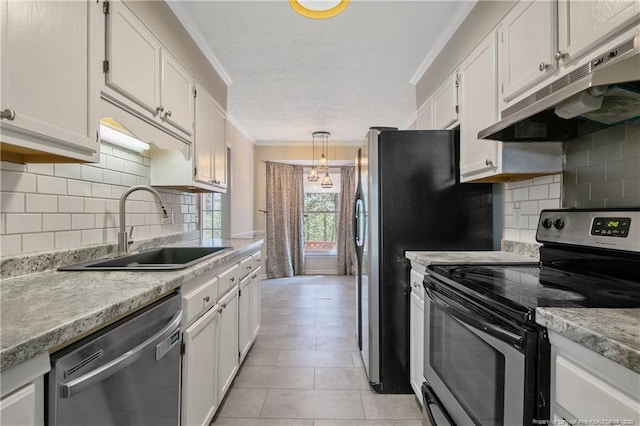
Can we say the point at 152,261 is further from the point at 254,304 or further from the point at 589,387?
the point at 589,387

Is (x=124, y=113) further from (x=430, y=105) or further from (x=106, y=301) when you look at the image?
(x=430, y=105)

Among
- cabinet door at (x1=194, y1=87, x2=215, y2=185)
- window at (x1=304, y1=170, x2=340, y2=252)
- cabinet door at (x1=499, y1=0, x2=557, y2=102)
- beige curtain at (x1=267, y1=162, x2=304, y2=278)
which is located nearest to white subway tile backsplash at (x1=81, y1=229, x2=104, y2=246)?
cabinet door at (x1=194, y1=87, x2=215, y2=185)

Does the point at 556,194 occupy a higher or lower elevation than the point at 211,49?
lower

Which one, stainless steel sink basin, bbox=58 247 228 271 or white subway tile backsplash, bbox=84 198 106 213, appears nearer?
stainless steel sink basin, bbox=58 247 228 271

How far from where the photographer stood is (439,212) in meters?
2.11

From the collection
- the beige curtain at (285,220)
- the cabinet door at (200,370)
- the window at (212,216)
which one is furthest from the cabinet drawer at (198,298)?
the beige curtain at (285,220)

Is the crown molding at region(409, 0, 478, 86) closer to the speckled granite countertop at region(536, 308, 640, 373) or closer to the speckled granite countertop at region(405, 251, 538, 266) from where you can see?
the speckled granite countertop at region(405, 251, 538, 266)

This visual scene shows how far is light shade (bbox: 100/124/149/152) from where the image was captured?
175 centimetres

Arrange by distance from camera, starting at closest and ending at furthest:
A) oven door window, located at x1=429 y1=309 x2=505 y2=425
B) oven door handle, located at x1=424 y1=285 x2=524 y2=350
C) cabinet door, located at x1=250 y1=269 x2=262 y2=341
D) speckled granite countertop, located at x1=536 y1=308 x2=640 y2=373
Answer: speckled granite countertop, located at x1=536 y1=308 x2=640 y2=373, oven door handle, located at x1=424 y1=285 x2=524 y2=350, oven door window, located at x1=429 y1=309 x2=505 y2=425, cabinet door, located at x1=250 y1=269 x2=262 y2=341

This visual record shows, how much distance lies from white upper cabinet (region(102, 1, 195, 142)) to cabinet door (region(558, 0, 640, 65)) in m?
1.86

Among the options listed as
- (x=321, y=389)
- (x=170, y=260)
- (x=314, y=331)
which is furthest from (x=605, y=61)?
(x=314, y=331)

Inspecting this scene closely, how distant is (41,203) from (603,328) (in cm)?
197

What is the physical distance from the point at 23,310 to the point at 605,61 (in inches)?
72.7

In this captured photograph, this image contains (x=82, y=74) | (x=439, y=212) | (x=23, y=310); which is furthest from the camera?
(x=439, y=212)
